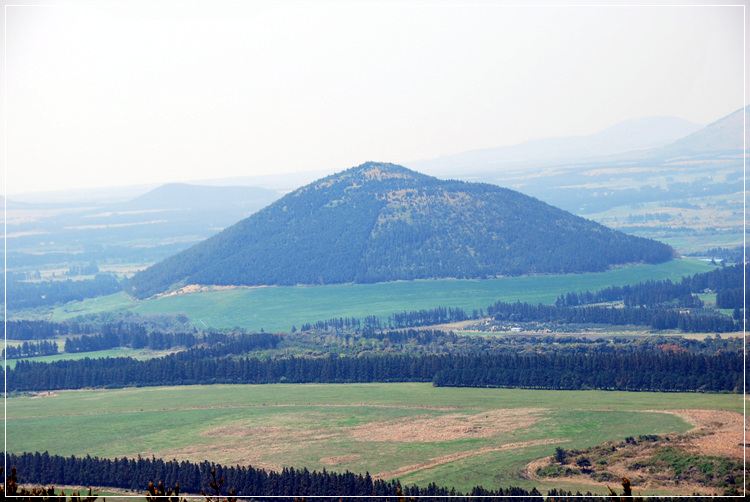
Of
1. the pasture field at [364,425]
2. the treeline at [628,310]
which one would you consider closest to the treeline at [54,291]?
the treeline at [628,310]

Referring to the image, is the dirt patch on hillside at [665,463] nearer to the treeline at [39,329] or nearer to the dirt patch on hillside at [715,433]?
the dirt patch on hillside at [715,433]

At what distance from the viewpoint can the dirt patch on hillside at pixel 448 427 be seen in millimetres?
50062

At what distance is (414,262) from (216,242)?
1102 inches

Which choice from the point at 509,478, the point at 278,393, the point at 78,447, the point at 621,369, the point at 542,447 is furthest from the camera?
the point at 278,393

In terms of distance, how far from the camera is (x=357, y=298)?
10800 centimetres

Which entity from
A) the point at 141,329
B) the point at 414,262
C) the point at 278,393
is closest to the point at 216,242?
the point at 414,262

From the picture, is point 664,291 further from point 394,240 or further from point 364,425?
point 364,425

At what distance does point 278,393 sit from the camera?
64062mm

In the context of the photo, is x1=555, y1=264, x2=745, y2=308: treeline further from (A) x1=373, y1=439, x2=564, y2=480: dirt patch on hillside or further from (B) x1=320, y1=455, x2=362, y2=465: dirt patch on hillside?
(B) x1=320, y1=455, x2=362, y2=465: dirt patch on hillside

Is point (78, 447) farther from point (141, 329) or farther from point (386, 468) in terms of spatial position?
point (141, 329)

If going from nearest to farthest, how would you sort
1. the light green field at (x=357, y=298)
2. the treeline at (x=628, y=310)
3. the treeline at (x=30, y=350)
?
the treeline at (x=628, y=310) < the treeline at (x=30, y=350) < the light green field at (x=357, y=298)

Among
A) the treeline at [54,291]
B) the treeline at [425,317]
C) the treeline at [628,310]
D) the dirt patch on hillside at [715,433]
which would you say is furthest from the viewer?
the treeline at [54,291]

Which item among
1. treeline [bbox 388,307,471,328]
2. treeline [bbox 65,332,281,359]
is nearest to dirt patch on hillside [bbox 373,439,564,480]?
treeline [bbox 65,332,281,359]

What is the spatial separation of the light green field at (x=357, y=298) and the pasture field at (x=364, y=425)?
33596 mm
